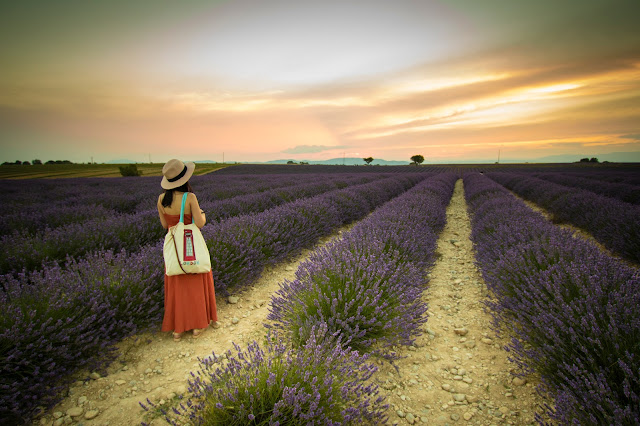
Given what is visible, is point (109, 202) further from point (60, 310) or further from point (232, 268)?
point (60, 310)

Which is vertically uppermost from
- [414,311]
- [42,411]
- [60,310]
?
[60,310]

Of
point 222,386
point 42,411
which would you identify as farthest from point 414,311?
point 42,411

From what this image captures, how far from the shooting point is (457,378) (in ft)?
6.57

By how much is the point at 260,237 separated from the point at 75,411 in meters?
2.50

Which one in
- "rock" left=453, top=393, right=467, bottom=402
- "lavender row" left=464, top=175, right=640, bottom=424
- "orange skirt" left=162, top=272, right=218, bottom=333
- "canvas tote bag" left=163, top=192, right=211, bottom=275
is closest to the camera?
"lavender row" left=464, top=175, right=640, bottom=424

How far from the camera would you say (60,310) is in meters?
2.01

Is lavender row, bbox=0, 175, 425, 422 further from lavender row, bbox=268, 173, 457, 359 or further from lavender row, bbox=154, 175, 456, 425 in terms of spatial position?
lavender row, bbox=268, 173, 457, 359

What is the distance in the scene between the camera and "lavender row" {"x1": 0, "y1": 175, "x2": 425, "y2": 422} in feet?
5.36

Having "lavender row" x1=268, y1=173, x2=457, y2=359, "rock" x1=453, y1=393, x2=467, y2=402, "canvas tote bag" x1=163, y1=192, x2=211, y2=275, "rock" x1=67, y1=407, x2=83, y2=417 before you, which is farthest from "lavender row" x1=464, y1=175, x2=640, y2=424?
"rock" x1=67, y1=407, x2=83, y2=417

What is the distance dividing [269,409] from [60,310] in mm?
1830

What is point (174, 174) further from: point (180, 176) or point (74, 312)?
point (74, 312)

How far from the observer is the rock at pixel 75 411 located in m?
1.69

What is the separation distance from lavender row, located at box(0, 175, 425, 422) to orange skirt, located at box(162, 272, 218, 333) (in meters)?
0.16

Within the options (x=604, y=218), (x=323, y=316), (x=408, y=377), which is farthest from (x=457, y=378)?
(x=604, y=218)
